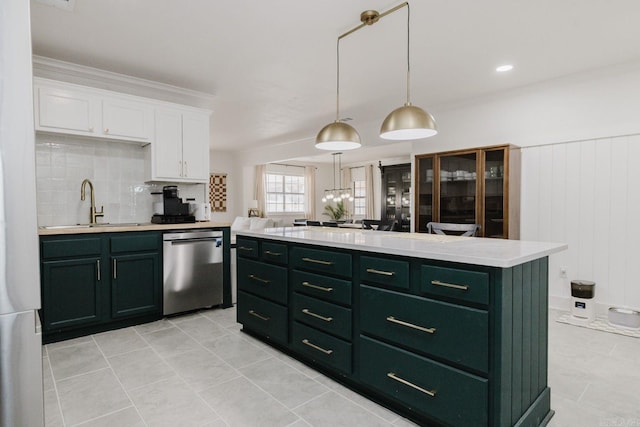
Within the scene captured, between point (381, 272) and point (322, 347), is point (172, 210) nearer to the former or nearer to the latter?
point (322, 347)

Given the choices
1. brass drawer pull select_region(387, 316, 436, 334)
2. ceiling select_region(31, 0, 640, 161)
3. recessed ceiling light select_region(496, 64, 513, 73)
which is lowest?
brass drawer pull select_region(387, 316, 436, 334)

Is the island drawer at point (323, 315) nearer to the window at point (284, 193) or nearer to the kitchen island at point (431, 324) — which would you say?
the kitchen island at point (431, 324)

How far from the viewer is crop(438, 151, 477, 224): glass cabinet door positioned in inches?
166

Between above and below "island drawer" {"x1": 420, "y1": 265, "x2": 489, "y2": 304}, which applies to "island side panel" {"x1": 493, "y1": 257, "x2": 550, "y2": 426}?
→ below

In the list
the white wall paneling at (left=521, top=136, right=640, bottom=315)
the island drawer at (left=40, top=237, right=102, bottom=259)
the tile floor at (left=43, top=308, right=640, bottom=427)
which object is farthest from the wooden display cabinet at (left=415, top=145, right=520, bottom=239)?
the island drawer at (left=40, top=237, right=102, bottom=259)

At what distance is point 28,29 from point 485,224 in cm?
428

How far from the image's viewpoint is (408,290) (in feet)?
5.90

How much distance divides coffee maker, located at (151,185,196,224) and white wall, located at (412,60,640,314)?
3.76 m

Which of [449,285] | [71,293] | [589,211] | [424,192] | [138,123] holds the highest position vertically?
[138,123]

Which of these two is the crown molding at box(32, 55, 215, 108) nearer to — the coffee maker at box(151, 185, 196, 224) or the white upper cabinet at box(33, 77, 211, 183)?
the white upper cabinet at box(33, 77, 211, 183)

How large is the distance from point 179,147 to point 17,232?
11.5 ft

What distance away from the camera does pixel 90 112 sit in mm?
3361

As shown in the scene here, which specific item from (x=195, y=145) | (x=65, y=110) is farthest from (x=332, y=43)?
(x=65, y=110)

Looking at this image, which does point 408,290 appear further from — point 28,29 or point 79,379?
point 79,379
